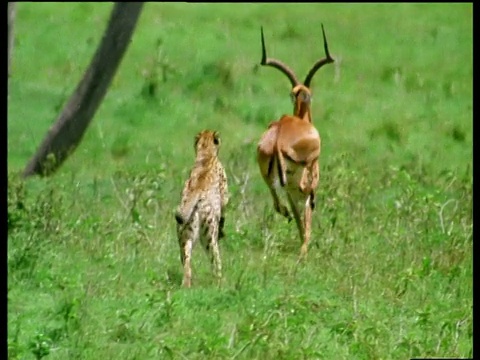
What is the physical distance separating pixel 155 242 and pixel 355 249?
2.86 feet

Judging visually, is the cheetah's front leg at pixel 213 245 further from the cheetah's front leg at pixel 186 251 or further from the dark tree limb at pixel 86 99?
the dark tree limb at pixel 86 99

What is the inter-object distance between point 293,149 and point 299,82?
1.04 ft

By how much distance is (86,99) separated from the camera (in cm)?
964

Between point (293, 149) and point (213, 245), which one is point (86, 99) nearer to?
point (213, 245)

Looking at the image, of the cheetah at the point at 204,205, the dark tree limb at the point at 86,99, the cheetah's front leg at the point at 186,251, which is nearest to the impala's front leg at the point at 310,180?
the cheetah at the point at 204,205

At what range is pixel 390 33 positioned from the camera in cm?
1080


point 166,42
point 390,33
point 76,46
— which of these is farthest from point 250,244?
point 76,46

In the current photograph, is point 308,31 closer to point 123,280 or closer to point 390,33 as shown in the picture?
point 123,280

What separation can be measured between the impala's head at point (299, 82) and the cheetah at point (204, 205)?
0.28 metres

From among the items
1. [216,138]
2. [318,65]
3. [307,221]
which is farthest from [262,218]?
[318,65]

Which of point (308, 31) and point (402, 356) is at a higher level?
point (308, 31)

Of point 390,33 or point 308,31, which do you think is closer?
point 308,31

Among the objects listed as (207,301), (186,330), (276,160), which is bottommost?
(186,330)

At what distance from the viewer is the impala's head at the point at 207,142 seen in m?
4.78
